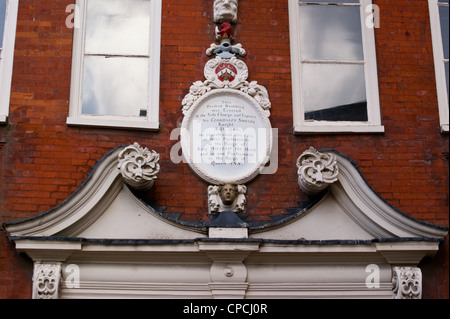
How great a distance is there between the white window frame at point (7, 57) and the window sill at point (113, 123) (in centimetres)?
69

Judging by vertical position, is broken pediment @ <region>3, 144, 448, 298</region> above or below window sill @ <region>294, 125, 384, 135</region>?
below

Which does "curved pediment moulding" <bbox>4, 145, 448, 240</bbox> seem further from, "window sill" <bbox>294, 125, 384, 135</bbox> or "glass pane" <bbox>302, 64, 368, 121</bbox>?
"glass pane" <bbox>302, 64, 368, 121</bbox>

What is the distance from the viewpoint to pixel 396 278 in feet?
24.1

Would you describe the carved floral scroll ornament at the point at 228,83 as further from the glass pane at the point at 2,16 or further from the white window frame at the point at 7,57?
the glass pane at the point at 2,16

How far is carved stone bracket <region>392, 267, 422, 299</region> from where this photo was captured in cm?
727

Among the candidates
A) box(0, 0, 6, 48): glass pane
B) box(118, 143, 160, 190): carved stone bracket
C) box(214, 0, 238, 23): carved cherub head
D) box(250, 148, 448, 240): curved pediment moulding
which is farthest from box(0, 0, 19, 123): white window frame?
box(250, 148, 448, 240): curved pediment moulding

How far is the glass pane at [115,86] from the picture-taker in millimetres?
8086

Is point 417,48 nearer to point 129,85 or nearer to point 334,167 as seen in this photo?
point 334,167

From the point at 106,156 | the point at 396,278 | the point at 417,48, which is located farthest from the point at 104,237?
the point at 417,48

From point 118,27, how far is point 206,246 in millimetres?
2824

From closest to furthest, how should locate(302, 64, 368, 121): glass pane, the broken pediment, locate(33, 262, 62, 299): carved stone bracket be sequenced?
locate(33, 262, 62, 299): carved stone bracket
the broken pediment
locate(302, 64, 368, 121): glass pane

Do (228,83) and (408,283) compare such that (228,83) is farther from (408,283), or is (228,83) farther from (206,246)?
(408,283)

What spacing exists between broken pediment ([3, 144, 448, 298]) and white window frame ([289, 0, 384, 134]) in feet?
1.87

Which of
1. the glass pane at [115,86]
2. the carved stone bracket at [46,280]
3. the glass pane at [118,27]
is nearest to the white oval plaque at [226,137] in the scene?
the glass pane at [115,86]
